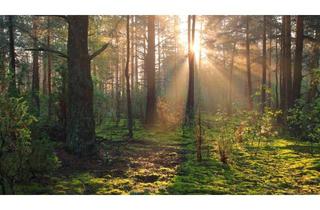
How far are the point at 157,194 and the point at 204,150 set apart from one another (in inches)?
178

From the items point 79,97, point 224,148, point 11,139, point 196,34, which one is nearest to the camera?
point 11,139

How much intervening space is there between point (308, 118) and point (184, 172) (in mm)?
3826

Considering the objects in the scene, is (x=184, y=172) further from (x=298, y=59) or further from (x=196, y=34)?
(x=196, y=34)

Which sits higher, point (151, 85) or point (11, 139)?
point (151, 85)

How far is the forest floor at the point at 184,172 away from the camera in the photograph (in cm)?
710

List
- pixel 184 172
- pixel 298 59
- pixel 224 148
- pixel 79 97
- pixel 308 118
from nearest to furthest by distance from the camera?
pixel 184 172 → pixel 79 97 → pixel 224 148 → pixel 308 118 → pixel 298 59

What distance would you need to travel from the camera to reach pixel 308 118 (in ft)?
33.1

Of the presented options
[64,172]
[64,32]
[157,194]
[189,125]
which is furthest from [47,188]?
[64,32]

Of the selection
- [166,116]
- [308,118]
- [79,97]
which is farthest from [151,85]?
[79,97]

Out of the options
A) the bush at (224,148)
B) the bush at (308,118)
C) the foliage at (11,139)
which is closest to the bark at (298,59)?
the bush at (308,118)

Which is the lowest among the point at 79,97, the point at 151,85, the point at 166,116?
the point at 166,116

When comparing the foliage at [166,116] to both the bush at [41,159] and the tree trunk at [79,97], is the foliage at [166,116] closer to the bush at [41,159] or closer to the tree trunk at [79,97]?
the tree trunk at [79,97]
